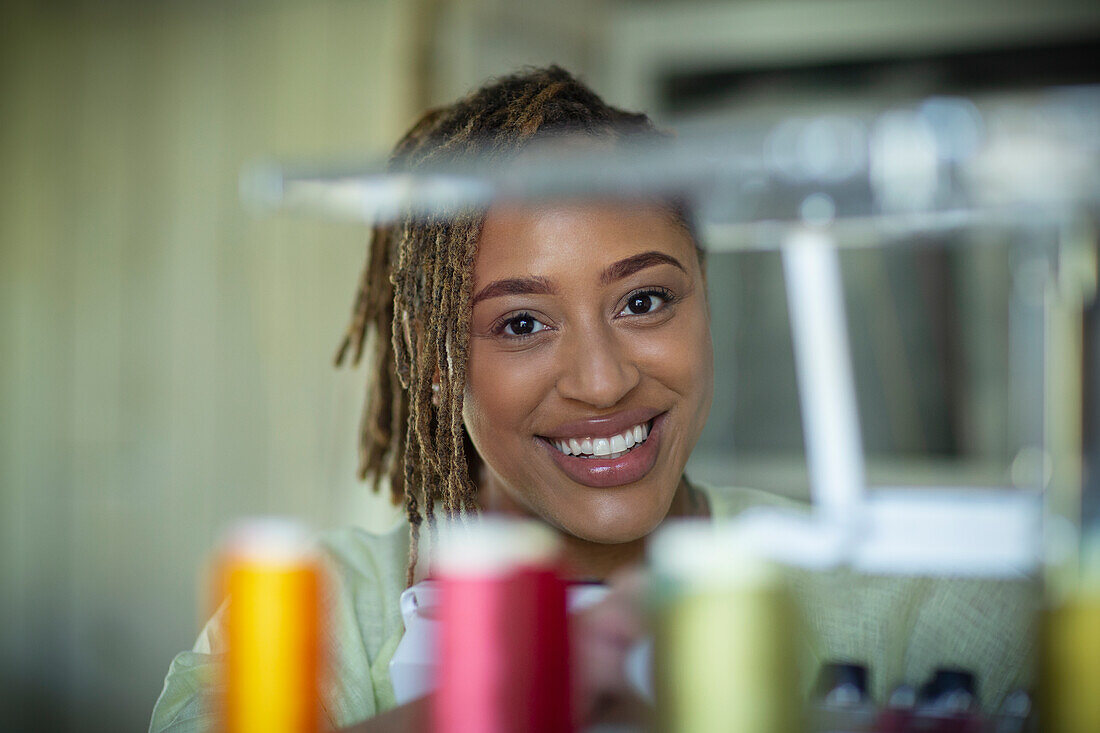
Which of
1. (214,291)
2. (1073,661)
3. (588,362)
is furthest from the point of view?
(214,291)

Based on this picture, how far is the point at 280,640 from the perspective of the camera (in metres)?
0.44

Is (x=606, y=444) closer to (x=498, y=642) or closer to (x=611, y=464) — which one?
(x=611, y=464)

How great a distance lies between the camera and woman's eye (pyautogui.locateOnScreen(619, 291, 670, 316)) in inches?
23.1

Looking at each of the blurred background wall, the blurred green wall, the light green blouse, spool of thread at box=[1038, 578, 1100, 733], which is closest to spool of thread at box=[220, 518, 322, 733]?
the light green blouse

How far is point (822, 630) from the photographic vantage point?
59 cm

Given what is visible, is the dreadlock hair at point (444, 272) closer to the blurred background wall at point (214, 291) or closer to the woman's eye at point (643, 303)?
the woman's eye at point (643, 303)

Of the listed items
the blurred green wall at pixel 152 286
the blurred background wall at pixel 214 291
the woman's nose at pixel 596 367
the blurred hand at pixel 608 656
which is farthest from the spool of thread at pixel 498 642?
the blurred green wall at pixel 152 286

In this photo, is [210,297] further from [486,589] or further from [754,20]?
[486,589]

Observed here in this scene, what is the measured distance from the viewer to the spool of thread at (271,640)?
1.44 ft

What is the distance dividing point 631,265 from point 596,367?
0.06 meters

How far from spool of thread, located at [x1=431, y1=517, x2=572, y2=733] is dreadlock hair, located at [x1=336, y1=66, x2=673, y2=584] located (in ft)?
0.60

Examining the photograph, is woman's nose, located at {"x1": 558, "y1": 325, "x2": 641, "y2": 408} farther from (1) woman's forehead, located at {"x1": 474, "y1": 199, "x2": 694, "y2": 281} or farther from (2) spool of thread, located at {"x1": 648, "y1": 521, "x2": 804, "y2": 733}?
(2) spool of thread, located at {"x1": 648, "y1": 521, "x2": 804, "y2": 733}

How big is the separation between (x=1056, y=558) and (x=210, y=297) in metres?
1.30

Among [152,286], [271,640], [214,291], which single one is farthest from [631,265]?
[152,286]
